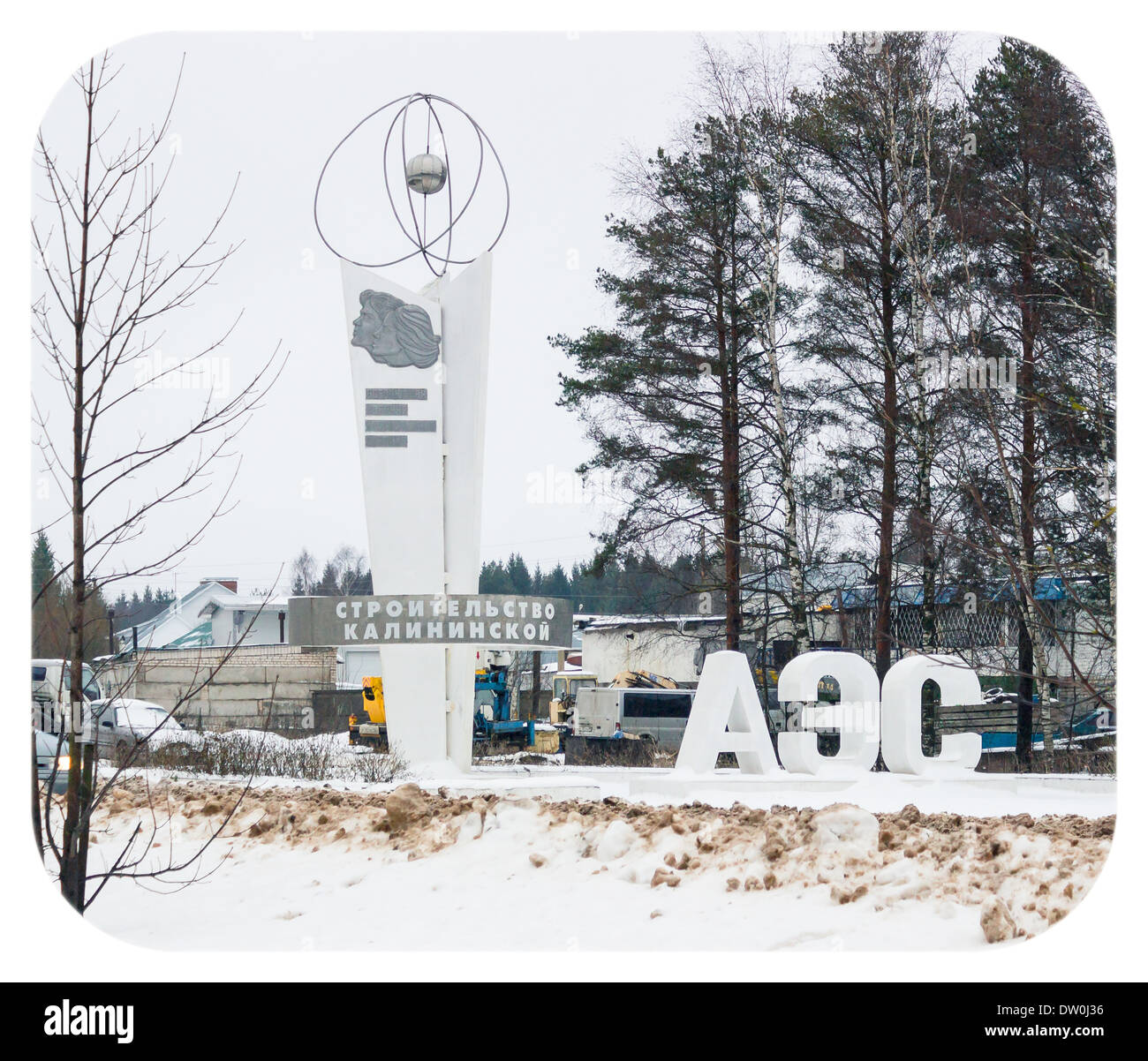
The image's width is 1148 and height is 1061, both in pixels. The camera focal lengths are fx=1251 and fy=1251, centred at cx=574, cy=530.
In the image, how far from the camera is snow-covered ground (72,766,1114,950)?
245 inches

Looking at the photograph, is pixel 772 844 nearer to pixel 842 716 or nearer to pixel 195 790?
pixel 842 716

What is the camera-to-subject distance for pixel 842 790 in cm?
1000

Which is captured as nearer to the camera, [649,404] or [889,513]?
[889,513]

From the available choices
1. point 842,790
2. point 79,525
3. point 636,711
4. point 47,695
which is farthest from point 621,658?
point 79,525

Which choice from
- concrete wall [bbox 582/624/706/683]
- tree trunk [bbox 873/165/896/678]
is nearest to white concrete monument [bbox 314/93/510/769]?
tree trunk [bbox 873/165/896/678]

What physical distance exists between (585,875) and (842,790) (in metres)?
3.59

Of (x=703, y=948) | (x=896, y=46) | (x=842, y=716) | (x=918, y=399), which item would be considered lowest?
(x=703, y=948)

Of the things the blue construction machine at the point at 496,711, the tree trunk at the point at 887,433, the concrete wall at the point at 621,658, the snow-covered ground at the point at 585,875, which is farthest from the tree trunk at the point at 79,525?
the concrete wall at the point at 621,658

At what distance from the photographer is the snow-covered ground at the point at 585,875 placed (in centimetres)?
623

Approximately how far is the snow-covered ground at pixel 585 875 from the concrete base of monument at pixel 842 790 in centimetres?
54

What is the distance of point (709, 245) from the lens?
1496cm

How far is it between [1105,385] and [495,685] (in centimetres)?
918

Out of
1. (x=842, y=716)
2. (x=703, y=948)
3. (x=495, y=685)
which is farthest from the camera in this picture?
(x=495, y=685)

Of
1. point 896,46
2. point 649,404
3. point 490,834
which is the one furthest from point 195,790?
point 896,46
